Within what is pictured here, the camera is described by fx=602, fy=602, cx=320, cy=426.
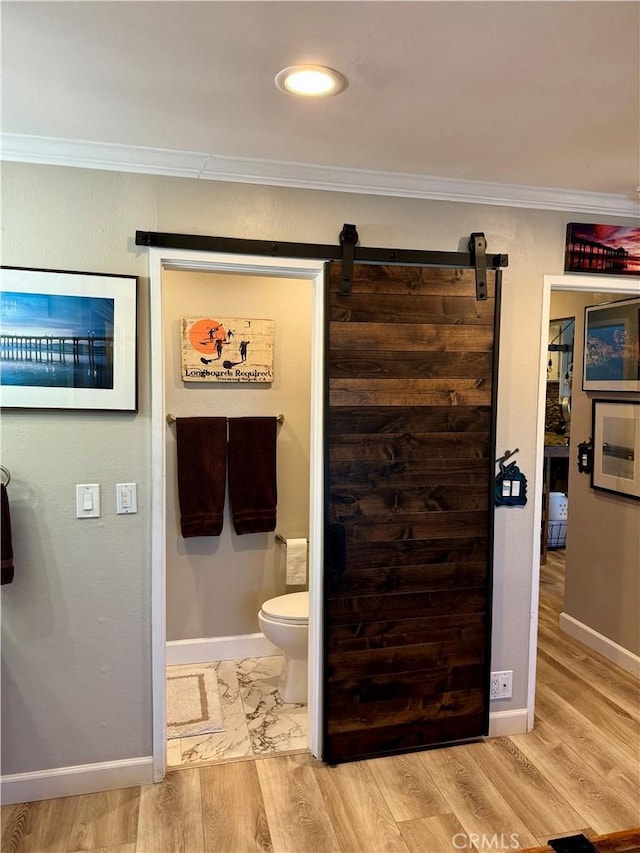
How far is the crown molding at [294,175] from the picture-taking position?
2166mm

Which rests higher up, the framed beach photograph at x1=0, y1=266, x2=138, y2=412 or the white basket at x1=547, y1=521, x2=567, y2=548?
the framed beach photograph at x1=0, y1=266, x2=138, y2=412

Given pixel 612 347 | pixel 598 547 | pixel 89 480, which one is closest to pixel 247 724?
pixel 89 480

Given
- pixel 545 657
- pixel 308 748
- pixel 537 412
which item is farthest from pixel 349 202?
pixel 545 657

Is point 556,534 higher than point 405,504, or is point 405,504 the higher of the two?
point 405,504

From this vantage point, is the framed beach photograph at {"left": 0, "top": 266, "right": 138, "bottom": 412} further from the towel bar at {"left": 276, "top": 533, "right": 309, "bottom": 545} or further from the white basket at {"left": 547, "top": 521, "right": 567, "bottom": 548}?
the white basket at {"left": 547, "top": 521, "right": 567, "bottom": 548}

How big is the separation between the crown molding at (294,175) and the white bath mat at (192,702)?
7.99ft

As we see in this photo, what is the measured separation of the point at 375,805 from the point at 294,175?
2.46 metres

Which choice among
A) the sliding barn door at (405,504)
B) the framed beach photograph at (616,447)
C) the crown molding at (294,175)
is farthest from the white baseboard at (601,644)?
the crown molding at (294,175)

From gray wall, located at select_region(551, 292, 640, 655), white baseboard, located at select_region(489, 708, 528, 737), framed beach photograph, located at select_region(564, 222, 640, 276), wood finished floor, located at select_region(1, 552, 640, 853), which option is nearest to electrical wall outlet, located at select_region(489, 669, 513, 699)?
white baseboard, located at select_region(489, 708, 528, 737)

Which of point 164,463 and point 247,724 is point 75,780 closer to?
point 247,724

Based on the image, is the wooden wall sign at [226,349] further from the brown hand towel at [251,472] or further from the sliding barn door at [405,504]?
the sliding barn door at [405,504]

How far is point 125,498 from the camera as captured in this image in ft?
7.70

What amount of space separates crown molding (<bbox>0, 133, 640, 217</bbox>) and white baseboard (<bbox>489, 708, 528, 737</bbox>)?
2.31 meters

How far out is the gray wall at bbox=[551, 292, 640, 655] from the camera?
342cm
